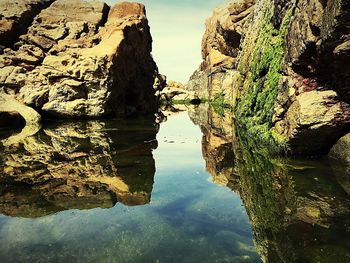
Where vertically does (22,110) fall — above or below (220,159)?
above

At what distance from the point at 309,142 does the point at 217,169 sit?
2956mm

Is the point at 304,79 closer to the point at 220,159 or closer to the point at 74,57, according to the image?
the point at 220,159

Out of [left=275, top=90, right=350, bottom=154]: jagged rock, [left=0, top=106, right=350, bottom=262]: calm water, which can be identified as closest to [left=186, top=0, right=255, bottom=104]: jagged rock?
[left=275, top=90, right=350, bottom=154]: jagged rock

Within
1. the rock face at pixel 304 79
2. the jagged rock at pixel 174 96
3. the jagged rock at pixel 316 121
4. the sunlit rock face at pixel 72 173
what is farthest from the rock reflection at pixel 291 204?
the jagged rock at pixel 174 96

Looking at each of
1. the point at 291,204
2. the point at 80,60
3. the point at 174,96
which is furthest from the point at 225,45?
the point at 291,204

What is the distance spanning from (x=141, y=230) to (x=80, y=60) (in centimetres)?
1971

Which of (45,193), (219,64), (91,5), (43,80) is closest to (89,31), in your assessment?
(91,5)

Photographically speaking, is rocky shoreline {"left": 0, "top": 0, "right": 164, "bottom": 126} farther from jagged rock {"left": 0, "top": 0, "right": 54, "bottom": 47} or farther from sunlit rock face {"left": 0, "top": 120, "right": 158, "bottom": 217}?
A: sunlit rock face {"left": 0, "top": 120, "right": 158, "bottom": 217}

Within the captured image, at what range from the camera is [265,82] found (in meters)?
15.1

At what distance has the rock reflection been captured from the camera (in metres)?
4.67

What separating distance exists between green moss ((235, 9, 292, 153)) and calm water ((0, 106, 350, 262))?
245 cm

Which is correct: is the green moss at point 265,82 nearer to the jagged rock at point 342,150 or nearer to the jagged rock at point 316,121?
the jagged rock at point 316,121

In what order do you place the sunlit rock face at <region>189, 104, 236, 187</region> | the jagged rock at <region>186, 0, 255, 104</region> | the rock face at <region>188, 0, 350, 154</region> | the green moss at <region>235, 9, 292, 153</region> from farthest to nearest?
the jagged rock at <region>186, 0, 255, 104</region> → the green moss at <region>235, 9, 292, 153</region> → the sunlit rock face at <region>189, 104, 236, 187</region> → the rock face at <region>188, 0, 350, 154</region>

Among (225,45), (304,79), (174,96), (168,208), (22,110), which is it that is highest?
(225,45)
